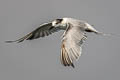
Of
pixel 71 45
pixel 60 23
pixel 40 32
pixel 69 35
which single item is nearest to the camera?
pixel 71 45

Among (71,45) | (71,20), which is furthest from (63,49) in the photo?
(71,20)

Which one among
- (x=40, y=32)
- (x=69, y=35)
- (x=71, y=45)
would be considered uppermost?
(x=40, y=32)

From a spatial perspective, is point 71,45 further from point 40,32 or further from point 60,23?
point 40,32

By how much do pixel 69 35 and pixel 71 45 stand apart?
332 mm

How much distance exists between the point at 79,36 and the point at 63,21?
0.91 m

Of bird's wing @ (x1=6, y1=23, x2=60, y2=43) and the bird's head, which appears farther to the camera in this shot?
bird's wing @ (x1=6, y1=23, x2=60, y2=43)

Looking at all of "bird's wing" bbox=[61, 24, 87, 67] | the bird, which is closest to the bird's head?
the bird

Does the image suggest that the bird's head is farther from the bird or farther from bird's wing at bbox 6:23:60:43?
bird's wing at bbox 6:23:60:43

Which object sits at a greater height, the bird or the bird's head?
the bird's head

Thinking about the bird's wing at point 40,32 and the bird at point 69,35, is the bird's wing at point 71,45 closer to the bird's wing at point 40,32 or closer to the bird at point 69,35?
the bird at point 69,35

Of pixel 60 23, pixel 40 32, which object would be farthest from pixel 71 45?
pixel 40 32

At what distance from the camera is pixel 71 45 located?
319 inches

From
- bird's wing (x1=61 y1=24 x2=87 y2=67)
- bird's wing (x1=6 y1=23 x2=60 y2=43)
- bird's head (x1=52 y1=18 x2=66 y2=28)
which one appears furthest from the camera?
bird's wing (x1=6 y1=23 x2=60 y2=43)

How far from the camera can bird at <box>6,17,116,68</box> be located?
25.5 ft
